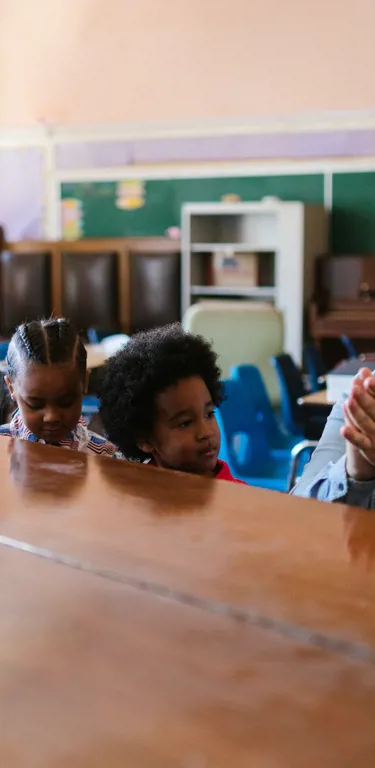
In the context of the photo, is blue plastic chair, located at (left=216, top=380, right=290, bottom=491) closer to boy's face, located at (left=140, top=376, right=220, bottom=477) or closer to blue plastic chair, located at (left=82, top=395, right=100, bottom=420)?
blue plastic chair, located at (left=82, top=395, right=100, bottom=420)

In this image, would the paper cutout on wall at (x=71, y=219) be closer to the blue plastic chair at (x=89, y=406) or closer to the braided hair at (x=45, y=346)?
the blue plastic chair at (x=89, y=406)

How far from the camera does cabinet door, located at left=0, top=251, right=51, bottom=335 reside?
8.41 metres

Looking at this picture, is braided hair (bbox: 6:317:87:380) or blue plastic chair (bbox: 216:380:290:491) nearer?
braided hair (bbox: 6:317:87:380)

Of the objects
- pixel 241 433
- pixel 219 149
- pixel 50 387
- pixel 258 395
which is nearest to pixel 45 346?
pixel 50 387

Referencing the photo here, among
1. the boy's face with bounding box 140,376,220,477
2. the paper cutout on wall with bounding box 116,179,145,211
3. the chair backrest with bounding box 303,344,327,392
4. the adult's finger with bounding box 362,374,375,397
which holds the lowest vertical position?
the chair backrest with bounding box 303,344,327,392

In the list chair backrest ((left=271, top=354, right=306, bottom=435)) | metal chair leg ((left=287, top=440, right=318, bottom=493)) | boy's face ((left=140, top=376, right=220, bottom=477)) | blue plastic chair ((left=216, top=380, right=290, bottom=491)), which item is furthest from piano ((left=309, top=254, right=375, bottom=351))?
boy's face ((left=140, top=376, right=220, bottom=477))

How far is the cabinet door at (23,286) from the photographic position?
8.41 m

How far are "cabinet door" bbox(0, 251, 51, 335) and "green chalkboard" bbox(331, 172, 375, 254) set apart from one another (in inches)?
99.5

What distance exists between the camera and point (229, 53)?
7.91 m

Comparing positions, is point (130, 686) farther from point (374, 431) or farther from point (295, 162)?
point (295, 162)

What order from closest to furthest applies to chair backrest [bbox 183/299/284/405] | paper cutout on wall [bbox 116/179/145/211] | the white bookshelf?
chair backrest [bbox 183/299/284/405]
the white bookshelf
paper cutout on wall [bbox 116/179/145/211]

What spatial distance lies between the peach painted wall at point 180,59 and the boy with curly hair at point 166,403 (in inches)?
241

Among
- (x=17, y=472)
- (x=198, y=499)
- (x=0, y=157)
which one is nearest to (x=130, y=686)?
(x=198, y=499)

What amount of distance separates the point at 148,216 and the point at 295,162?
1335 mm
